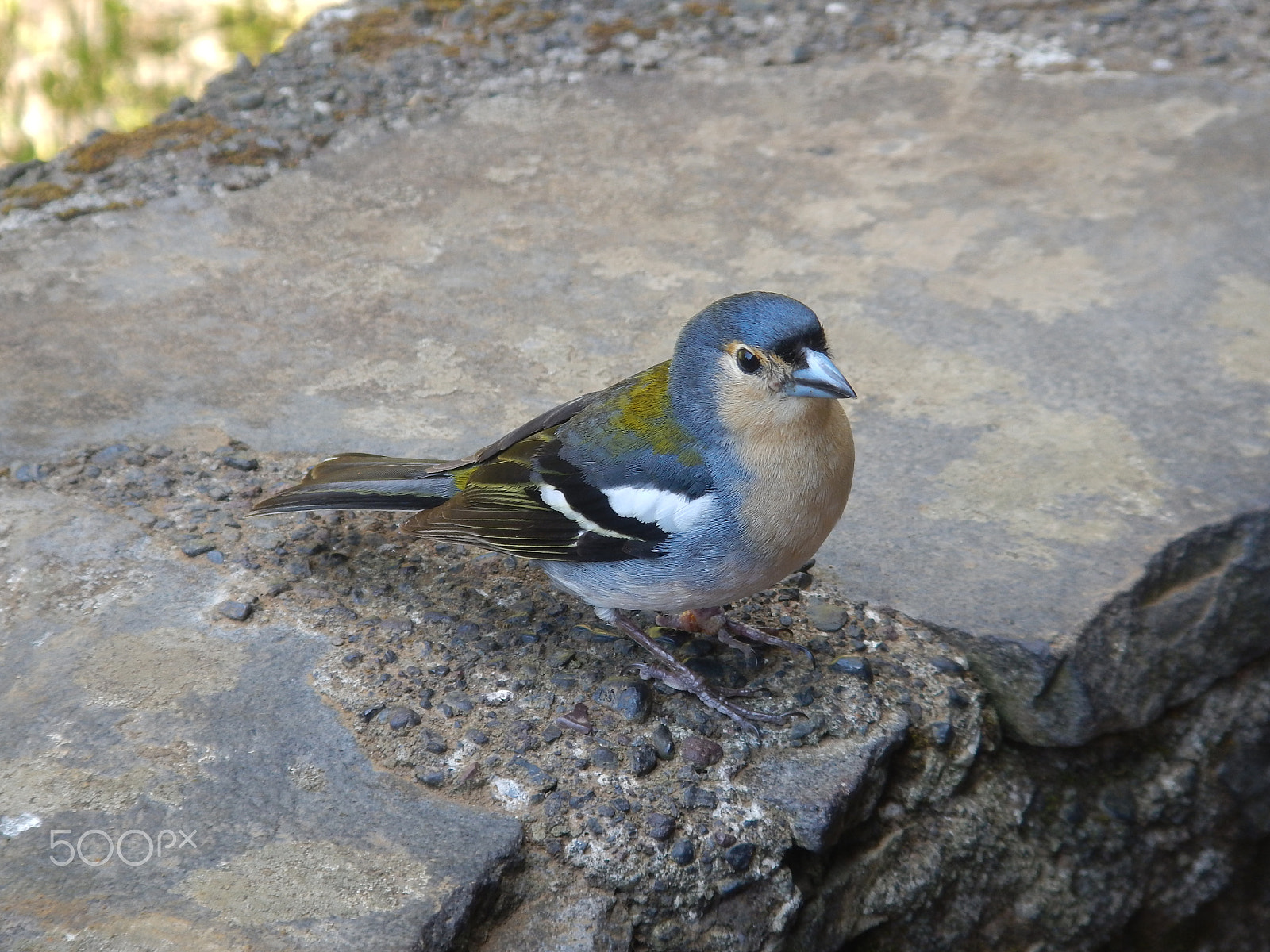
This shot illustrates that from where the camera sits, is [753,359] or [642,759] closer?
[642,759]

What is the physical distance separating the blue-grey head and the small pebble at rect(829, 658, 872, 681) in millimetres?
559

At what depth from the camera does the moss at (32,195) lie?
154 inches

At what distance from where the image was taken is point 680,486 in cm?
251

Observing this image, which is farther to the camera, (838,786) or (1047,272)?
(1047,272)

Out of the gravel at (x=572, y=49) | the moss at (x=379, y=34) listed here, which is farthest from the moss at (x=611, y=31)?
the moss at (x=379, y=34)

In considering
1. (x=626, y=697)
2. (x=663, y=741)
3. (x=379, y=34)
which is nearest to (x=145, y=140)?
(x=379, y=34)

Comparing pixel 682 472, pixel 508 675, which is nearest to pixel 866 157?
pixel 682 472

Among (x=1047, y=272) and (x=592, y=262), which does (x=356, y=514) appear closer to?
(x=592, y=262)

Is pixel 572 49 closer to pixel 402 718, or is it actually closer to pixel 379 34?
pixel 379 34

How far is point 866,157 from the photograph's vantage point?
A: 438 cm

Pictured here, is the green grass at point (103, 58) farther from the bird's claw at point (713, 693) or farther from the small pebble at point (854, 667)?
the small pebble at point (854, 667)

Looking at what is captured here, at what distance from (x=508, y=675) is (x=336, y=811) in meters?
0.49

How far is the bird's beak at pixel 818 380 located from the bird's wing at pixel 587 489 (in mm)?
247

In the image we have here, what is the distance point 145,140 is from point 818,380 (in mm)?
2814
